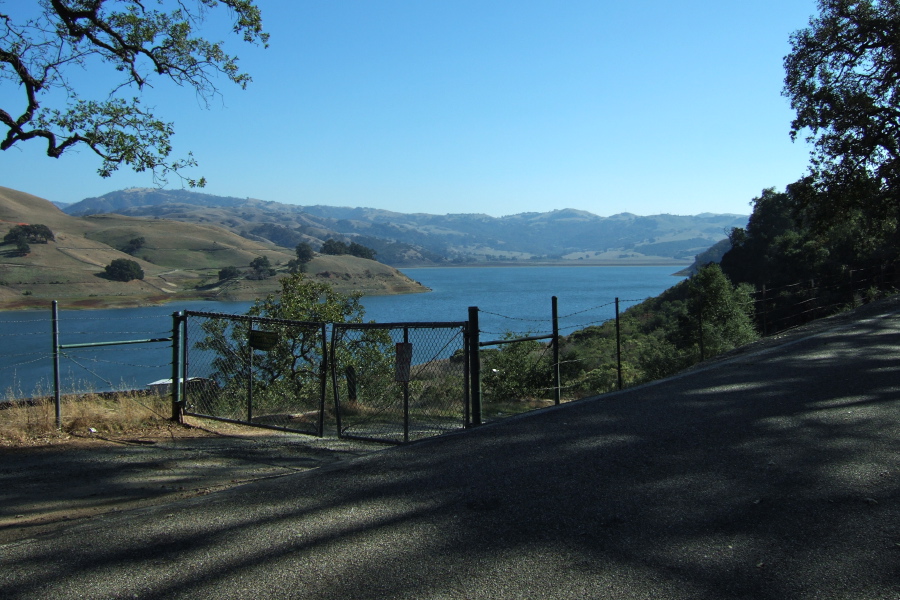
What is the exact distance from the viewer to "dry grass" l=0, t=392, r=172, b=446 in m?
9.19

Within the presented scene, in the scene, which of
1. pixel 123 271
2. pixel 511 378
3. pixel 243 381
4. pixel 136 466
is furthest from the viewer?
pixel 123 271

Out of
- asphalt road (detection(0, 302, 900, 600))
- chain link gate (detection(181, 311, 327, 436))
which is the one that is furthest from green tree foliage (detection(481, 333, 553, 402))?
asphalt road (detection(0, 302, 900, 600))

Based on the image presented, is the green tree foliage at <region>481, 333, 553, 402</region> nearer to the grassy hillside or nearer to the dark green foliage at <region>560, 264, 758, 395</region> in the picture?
the dark green foliage at <region>560, 264, 758, 395</region>

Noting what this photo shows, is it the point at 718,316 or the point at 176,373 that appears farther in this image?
the point at 718,316

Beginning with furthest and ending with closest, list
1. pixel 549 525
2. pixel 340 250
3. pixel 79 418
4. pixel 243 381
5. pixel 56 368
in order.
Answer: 1. pixel 340 250
2. pixel 243 381
3. pixel 79 418
4. pixel 56 368
5. pixel 549 525

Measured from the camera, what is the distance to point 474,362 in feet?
30.4

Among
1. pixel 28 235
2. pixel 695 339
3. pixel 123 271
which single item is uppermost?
pixel 28 235

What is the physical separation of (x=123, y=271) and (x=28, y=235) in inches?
582

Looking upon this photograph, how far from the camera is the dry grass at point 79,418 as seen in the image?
9188mm

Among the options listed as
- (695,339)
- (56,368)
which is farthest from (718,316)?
(56,368)

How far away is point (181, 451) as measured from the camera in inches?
350

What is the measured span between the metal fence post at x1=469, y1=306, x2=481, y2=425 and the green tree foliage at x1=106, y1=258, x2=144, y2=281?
58.2 metres

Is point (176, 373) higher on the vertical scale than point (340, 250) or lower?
lower

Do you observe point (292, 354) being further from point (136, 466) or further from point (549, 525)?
point (549, 525)
